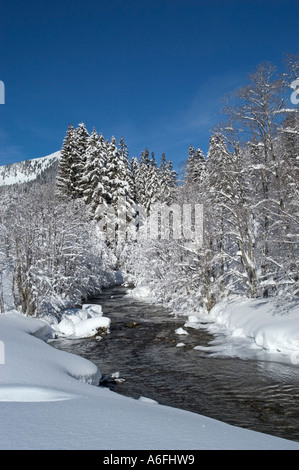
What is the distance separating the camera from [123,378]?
421 inches

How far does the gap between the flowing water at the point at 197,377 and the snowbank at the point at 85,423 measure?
8.73 ft

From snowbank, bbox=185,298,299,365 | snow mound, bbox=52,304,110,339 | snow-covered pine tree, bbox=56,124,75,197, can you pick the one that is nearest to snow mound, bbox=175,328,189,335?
snowbank, bbox=185,298,299,365

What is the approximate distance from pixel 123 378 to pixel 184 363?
2.53 meters

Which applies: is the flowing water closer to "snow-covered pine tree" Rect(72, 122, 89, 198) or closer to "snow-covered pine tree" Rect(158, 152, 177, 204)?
"snow-covered pine tree" Rect(72, 122, 89, 198)

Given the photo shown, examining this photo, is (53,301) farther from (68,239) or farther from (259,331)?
(259,331)

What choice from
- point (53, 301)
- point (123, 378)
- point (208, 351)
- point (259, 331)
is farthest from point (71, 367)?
point (53, 301)

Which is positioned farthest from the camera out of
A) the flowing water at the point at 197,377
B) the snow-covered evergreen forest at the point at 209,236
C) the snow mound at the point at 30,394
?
the snow-covered evergreen forest at the point at 209,236

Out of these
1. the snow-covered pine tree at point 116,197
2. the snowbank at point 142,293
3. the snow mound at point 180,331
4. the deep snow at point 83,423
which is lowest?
the snow mound at point 180,331

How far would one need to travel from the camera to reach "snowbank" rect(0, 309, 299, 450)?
154 inches

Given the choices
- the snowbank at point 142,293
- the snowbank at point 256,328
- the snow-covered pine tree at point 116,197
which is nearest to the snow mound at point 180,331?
the snowbank at point 256,328

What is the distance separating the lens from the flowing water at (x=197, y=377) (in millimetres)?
7949

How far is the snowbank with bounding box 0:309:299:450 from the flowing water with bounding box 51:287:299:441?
2.66 m

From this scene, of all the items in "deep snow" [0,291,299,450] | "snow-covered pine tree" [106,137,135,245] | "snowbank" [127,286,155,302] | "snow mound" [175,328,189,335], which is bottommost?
"snow mound" [175,328,189,335]

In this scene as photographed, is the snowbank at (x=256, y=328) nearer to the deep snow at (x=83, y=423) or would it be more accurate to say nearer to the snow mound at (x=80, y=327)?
the snow mound at (x=80, y=327)
